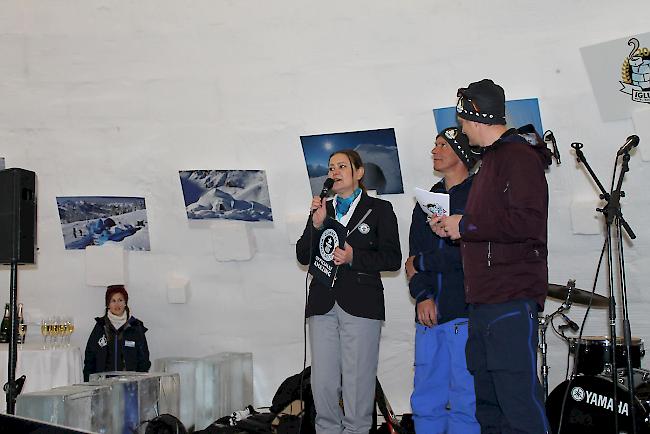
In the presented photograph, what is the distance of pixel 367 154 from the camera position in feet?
13.4

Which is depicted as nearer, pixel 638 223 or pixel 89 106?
pixel 638 223

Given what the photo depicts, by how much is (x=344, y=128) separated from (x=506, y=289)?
172cm

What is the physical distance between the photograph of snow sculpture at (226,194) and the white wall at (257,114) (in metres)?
0.05

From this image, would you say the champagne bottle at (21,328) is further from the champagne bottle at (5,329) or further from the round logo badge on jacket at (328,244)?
the round logo badge on jacket at (328,244)

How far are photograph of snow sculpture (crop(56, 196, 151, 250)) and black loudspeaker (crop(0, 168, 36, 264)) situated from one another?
1.19 meters

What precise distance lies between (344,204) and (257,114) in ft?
2.87

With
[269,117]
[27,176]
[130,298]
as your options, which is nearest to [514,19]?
[269,117]

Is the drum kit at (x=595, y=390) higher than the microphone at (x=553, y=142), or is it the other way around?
the microphone at (x=553, y=142)

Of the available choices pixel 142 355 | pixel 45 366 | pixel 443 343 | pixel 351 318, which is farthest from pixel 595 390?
pixel 45 366

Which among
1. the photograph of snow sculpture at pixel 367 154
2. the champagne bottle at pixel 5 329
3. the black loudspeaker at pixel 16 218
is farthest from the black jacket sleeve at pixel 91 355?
the photograph of snow sculpture at pixel 367 154

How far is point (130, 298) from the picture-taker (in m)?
4.87

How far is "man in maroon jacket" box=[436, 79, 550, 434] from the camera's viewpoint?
8.23 feet

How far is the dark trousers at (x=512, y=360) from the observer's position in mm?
2488

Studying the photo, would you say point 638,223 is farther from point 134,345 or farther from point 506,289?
point 134,345
